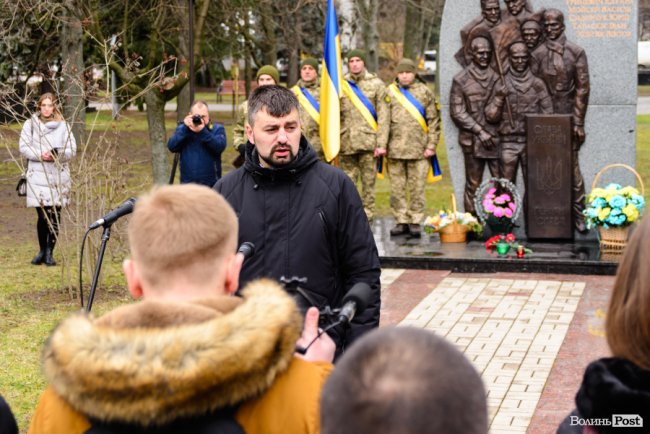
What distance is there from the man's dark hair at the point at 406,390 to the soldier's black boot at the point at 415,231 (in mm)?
11492

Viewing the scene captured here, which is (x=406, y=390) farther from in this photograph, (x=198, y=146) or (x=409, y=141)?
(x=409, y=141)

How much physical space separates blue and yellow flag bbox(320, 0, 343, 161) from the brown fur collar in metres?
10.4

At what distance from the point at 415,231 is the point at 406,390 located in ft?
38.2

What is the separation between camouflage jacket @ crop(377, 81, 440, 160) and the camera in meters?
13.4

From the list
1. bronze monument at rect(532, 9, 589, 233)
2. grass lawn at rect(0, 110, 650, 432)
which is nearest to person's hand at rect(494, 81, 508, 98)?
bronze monument at rect(532, 9, 589, 233)

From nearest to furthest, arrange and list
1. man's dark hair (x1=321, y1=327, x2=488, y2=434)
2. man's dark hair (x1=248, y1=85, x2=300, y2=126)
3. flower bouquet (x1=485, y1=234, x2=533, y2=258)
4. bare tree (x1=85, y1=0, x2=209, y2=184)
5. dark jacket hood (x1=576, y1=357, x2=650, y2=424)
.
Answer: man's dark hair (x1=321, y1=327, x2=488, y2=434) → dark jacket hood (x1=576, y1=357, x2=650, y2=424) → man's dark hair (x1=248, y1=85, x2=300, y2=126) → flower bouquet (x1=485, y1=234, x2=533, y2=258) → bare tree (x1=85, y1=0, x2=209, y2=184)

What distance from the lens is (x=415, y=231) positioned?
13453 millimetres

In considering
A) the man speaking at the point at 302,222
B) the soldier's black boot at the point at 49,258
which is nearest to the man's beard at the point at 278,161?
the man speaking at the point at 302,222

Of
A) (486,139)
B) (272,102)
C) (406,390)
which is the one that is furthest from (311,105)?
(406,390)

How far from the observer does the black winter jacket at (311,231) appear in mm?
4617

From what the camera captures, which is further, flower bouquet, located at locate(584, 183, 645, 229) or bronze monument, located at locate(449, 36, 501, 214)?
bronze monument, located at locate(449, 36, 501, 214)

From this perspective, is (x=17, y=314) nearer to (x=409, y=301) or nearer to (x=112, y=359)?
(x=409, y=301)

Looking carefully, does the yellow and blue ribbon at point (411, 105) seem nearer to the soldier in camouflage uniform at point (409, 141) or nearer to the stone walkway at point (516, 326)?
the soldier in camouflage uniform at point (409, 141)

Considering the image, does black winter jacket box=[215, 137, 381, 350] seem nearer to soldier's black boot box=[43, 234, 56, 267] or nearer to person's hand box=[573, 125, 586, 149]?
soldier's black boot box=[43, 234, 56, 267]
